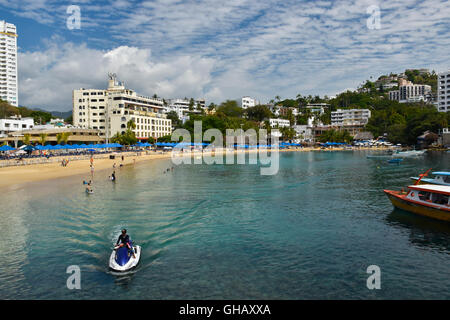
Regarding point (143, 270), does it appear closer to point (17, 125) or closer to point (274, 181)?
point (274, 181)

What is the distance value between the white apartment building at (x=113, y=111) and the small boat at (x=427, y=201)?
312 feet

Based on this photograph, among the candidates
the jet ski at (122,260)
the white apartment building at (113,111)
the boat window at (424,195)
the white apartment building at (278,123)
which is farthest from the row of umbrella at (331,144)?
the jet ski at (122,260)

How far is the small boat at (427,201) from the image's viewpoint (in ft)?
72.5

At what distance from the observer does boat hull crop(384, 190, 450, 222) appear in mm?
22067

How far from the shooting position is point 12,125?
9394 centimetres

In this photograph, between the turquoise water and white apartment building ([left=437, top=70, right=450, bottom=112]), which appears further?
white apartment building ([left=437, top=70, right=450, bottom=112])

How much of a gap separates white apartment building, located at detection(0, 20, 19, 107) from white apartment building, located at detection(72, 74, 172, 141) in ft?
277

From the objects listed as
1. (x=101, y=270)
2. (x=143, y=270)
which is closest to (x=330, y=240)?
(x=143, y=270)

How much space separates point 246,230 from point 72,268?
10.3m

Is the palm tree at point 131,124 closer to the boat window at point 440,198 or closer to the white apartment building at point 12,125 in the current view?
the white apartment building at point 12,125

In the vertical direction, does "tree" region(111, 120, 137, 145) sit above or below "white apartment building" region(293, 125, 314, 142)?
below

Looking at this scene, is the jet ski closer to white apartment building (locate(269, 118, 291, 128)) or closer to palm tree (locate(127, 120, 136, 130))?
palm tree (locate(127, 120, 136, 130))

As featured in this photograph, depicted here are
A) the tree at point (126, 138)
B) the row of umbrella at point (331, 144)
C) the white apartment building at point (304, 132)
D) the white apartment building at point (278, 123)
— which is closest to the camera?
the tree at point (126, 138)

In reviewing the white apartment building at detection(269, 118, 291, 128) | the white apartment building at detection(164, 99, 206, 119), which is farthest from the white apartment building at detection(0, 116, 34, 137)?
the white apartment building at detection(269, 118, 291, 128)
